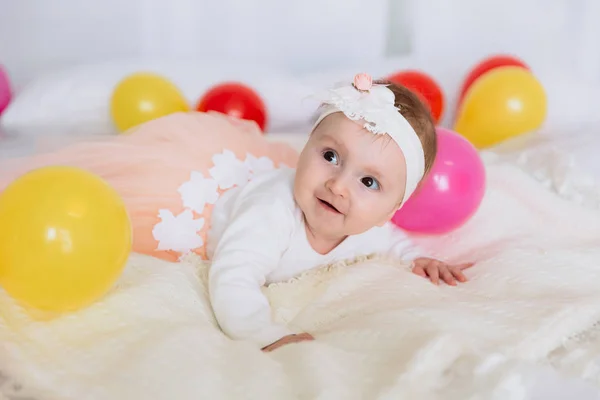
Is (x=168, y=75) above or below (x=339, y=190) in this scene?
below

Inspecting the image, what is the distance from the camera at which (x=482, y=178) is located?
1.52 meters

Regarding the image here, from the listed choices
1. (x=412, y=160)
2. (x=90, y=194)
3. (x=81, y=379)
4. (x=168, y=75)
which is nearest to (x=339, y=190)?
(x=412, y=160)

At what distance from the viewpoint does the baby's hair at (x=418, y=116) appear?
128cm

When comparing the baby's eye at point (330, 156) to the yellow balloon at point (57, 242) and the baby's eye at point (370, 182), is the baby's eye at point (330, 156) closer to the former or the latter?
the baby's eye at point (370, 182)

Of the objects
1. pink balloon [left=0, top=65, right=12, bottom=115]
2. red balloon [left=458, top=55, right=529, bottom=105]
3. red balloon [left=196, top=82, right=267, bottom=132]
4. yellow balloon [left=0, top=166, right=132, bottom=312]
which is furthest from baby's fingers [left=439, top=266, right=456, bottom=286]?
pink balloon [left=0, top=65, right=12, bottom=115]

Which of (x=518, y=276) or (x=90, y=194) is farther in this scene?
(x=518, y=276)

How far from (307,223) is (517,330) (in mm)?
444

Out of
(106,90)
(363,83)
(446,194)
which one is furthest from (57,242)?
(106,90)

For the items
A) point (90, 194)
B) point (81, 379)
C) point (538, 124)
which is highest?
point (90, 194)

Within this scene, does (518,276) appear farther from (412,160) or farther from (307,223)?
(307,223)

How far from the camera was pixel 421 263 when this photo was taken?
55.1 inches

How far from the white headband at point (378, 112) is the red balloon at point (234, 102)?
2.29 feet

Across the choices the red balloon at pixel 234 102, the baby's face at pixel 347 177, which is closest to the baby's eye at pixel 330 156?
the baby's face at pixel 347 177

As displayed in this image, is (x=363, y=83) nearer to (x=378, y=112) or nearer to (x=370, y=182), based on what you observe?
(x=378, y=112)
